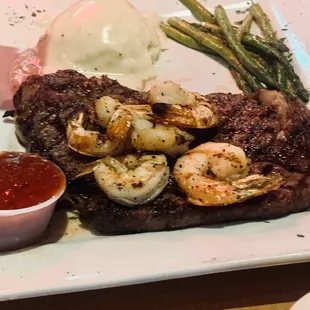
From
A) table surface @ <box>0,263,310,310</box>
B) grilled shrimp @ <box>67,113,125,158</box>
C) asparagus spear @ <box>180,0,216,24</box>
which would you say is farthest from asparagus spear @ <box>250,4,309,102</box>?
grilled shrimp @ <box>67,113,125,158</box>

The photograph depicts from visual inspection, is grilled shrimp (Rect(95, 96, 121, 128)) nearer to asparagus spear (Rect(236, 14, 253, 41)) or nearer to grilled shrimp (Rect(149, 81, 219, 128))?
grilled shrimp (Rect(149, 81, 219, 128))

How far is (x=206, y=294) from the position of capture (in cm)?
350

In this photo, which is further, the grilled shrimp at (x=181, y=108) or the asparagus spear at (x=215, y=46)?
the asparagus spear at (x=215, y=46)

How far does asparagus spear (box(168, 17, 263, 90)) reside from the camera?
539cm

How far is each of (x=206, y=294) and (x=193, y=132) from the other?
3.48 ft

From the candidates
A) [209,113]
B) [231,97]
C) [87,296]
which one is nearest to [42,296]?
[87,296]

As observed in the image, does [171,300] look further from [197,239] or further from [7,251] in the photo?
[7,251]

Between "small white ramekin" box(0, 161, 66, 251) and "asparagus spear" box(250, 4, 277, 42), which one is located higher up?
"asparagus spear" box(250, 4, 277, 42)

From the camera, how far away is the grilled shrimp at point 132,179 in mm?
3500

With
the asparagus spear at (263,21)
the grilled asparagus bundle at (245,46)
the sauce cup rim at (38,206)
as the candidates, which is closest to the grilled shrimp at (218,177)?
the sauce cup rim at (38,206)

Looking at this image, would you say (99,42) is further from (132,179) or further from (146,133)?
(132,179)

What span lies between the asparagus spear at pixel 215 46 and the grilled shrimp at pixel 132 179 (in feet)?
6.59

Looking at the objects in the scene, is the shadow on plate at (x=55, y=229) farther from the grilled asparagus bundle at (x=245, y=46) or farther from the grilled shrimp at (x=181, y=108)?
the grilled asparagus bundle at (x=245, y=46)

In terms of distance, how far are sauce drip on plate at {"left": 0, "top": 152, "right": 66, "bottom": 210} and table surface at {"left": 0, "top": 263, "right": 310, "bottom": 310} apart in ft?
1.79
